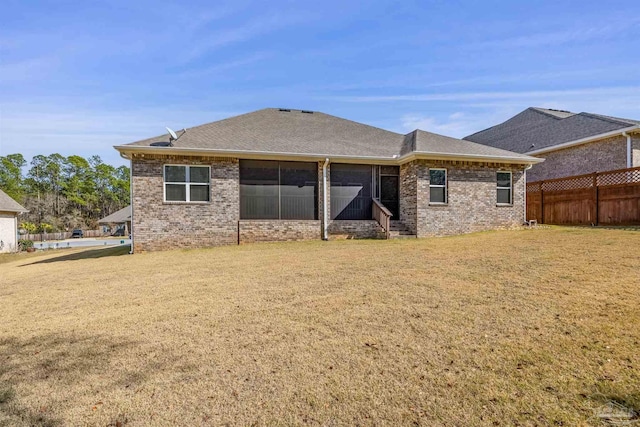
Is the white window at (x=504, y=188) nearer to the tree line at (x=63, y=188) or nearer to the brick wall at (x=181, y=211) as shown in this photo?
the brick wall at (x=181, y=211)

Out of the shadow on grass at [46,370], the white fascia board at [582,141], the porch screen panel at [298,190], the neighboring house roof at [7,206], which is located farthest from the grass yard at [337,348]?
the neighboring house roof at [7,206]

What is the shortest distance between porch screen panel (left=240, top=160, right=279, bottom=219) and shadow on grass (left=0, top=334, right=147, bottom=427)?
29.9ft

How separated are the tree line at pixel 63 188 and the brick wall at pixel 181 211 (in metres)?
54.1

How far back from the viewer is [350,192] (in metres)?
13.8

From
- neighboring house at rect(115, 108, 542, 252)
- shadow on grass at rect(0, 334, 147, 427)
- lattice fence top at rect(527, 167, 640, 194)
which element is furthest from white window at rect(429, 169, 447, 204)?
shadow on grass at rect(0, 334, 147, 427)

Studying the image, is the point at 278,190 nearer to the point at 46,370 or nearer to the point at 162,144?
the point at 162,144

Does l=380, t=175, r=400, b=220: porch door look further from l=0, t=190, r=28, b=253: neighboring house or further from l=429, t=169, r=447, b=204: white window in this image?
l=0, t=190, r=28, b=253: neighboring house

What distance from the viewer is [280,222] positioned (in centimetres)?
1301

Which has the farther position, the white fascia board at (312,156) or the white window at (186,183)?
the white window at (186,183)

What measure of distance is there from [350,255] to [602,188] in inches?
442

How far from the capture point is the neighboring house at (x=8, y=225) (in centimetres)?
2236

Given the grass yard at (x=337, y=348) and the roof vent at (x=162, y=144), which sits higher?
the roof vent at (x=162, y=144)

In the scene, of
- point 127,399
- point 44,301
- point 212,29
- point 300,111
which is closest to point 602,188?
point 300,111

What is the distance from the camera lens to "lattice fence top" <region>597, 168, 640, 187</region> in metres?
11.9
